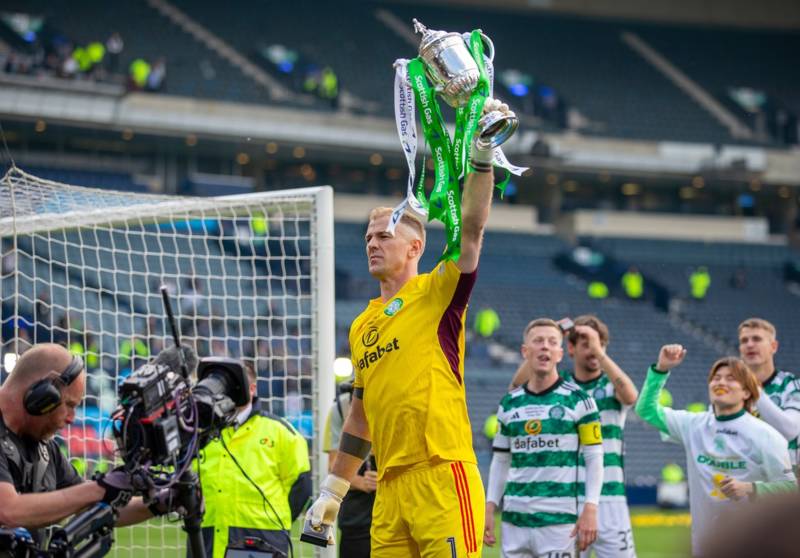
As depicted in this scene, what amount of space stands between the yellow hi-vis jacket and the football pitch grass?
1.79 m

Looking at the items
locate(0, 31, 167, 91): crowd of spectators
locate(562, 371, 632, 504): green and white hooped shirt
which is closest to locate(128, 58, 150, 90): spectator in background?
locate(0, 31, 167, 91): crowd of spectators

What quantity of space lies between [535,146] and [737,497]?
25.7 metres

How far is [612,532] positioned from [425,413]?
10.3 ft

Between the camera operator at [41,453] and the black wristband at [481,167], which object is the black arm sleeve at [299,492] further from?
the black wristband at [481,167]

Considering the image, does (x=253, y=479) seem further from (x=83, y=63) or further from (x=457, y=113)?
(x=83, y=63)

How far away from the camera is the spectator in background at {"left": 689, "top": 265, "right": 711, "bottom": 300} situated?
101 feet

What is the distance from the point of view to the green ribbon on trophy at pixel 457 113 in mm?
4215

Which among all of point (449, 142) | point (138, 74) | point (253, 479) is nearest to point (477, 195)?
point (449, 142)

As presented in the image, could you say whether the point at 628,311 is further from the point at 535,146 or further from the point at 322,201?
the point at 322,201

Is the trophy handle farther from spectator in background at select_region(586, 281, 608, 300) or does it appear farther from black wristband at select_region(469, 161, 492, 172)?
spectator in background at select_region(586, 281, 608, 300)

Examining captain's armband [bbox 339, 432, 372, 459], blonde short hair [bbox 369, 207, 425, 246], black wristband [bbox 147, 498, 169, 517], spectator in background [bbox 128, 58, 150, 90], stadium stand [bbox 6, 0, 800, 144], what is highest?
stadium stand [bbox 6, 0, 800, 144]

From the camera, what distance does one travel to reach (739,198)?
36.5 m

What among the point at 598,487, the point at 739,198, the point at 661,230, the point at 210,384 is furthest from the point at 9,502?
the point at 739,198

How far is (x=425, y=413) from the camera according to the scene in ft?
14.5
